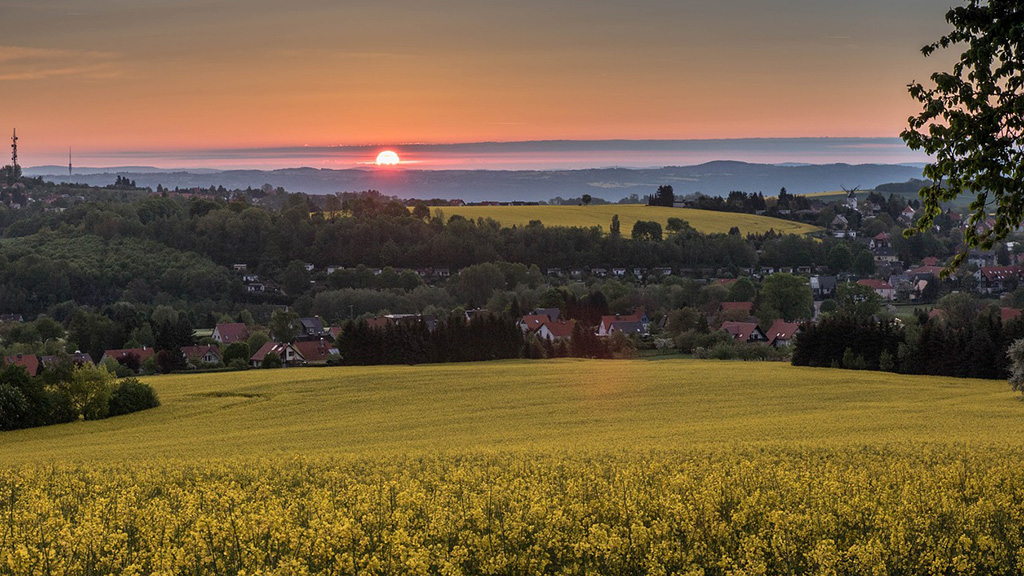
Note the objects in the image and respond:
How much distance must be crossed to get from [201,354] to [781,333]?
5251 cm

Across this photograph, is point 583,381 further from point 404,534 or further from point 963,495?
point 404,534

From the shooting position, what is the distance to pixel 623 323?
104375 millimetres

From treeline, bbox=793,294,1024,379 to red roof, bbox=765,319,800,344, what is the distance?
1023 inches

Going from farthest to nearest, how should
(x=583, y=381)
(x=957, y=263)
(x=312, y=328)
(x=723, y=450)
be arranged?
(x=312, y=328) → (x=583, y=381) → (x=723, y=450) → (x=957, y=263)

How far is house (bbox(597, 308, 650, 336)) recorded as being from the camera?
103m

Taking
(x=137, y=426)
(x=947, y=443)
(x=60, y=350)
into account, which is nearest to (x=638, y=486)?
(x=947, y=443)

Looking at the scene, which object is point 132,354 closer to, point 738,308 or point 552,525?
point 738,308

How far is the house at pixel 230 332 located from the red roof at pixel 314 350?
77.6 feet

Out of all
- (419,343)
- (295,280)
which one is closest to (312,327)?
(295,280)

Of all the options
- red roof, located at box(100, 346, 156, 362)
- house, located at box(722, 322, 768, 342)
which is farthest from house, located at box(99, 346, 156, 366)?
house, located at box(722, 322, 768, 342)

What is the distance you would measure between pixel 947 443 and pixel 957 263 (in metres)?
11.6

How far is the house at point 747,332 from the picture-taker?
93688 mm

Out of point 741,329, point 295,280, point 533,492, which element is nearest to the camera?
point 533,492

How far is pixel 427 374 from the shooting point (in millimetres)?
57125
